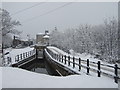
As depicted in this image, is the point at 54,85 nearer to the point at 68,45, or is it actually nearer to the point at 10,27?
the point at 10,27

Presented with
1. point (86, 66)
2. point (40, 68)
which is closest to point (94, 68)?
point (86, 66)

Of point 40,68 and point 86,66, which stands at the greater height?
point 86,66

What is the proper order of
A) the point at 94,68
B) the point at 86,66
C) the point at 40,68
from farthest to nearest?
the point at 40,68
the point at 86,66
the point at 94,68

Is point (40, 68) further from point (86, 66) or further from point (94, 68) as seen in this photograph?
point (94, 68)

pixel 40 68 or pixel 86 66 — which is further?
pixel 40 68

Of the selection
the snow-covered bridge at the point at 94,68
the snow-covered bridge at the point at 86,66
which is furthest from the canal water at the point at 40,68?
the snow-covered bridge at the point at 94,68

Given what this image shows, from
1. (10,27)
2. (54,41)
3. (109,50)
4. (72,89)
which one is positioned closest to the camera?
(72,89)

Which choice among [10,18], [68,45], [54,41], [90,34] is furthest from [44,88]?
[54,41]

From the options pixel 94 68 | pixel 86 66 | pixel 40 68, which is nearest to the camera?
pixel 94 68

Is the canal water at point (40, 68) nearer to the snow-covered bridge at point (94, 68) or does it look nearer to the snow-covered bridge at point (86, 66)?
the snow-covered bridge at point (86, 66)

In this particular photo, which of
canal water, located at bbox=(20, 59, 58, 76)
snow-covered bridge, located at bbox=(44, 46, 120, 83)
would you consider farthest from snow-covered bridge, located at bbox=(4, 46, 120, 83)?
canal water, located at bbox=(20, 59, 58, 76)

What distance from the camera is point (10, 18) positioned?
4569cm

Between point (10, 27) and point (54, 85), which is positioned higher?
point (10, 27)

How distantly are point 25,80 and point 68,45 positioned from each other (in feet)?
253
